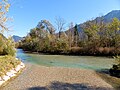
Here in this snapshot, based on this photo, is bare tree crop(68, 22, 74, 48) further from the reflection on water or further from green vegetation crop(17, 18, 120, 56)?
the reflection on water

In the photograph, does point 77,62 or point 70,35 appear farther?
point 70,35

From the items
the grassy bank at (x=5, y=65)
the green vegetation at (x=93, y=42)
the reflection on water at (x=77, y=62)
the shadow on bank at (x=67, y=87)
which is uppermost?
the green vegetation at (x=93, y=42)

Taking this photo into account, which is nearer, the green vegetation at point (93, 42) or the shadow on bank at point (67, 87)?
the shadow on bank at point (67, 87)

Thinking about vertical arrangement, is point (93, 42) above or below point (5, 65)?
above

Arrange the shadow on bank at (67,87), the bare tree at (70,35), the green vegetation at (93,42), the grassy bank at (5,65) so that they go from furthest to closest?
1. the bare tree at (70,35)
2. the green vegetation at (93,42)
3. the grassy bank at (5,65)
4. the shadow on bank at (67,87)

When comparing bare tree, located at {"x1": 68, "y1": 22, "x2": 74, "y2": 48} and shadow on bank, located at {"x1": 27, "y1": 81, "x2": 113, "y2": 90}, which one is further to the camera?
bare tree, located at {"x1": 68, "y1": 22, "x2": 74, "y2": 48}

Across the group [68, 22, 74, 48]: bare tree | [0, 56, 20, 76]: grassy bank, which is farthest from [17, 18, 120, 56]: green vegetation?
[0, 56, 20, 76]: grassy bank

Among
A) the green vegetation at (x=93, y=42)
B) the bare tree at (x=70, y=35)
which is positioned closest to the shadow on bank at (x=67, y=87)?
the green vegetation at (x=93, y=42)

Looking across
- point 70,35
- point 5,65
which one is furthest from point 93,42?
point 5,65

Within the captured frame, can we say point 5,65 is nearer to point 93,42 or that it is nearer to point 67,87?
point 67,87

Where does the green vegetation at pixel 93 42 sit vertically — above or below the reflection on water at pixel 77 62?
above

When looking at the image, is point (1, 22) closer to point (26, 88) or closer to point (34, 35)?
point (26, 88)

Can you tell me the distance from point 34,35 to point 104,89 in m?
59.4

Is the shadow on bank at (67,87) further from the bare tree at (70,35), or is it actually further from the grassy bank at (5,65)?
the bare tree at (70,35)
